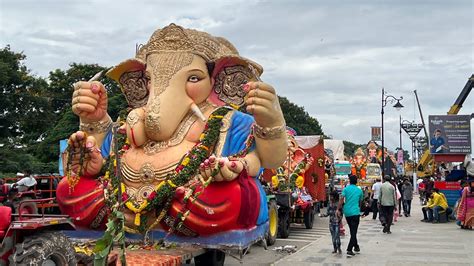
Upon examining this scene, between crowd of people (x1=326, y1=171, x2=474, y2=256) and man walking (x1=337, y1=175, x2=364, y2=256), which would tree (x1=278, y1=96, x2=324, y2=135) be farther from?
man walking (x1=337, y1=175, x2=364, y2=256)

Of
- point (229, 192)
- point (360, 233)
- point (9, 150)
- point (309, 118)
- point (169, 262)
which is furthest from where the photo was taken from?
point (309, 118)

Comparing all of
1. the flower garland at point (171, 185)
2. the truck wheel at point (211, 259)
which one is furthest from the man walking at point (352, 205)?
the flower garland at point (171, 185)

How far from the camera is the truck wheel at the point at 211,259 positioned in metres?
8.25

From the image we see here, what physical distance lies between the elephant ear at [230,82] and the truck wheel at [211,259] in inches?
88.8

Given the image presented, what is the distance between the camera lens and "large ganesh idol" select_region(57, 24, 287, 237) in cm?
724

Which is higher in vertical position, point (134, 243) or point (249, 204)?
point (249, 204)

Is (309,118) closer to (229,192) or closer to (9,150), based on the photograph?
(9,150)

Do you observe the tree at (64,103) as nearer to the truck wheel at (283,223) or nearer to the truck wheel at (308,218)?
the truck wheel at (308,218)

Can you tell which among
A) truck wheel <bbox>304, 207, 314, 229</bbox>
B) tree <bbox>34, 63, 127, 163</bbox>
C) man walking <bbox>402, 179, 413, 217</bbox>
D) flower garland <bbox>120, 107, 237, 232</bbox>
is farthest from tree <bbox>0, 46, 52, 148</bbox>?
flower garland <bbox>120, 107, 237, 232</bbox>

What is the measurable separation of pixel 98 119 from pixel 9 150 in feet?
Result: 47.8

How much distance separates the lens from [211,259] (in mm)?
8305

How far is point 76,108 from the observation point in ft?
26.0

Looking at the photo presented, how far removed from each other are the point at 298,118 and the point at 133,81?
154ft

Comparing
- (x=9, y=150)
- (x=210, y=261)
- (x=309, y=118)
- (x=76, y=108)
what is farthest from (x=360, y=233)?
(x=309, y=118)
